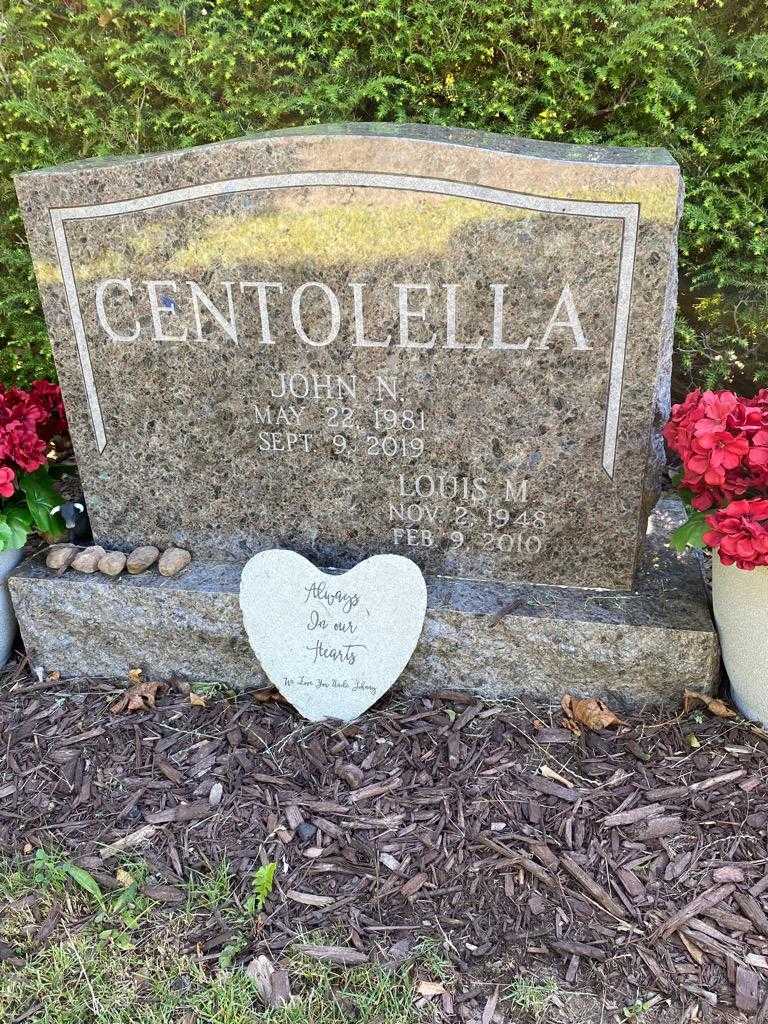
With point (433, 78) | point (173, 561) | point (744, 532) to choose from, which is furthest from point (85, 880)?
point (433, 78)

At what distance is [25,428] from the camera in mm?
2682

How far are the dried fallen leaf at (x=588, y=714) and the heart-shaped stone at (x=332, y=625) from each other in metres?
0.49

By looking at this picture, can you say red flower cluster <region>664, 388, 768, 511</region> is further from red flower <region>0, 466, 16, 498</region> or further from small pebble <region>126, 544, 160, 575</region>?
red flower <region>0, 466, 16, 498</region>

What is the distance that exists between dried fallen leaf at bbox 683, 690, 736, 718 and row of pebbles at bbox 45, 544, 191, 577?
62.9 inches

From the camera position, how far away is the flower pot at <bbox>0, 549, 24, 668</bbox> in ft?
8.83

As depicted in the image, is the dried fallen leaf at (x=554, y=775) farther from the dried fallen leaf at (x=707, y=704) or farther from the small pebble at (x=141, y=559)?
the small pebble at (x=141, y=559)

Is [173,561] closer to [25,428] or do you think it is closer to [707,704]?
[25,428]

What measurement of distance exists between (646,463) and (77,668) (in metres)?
1.94

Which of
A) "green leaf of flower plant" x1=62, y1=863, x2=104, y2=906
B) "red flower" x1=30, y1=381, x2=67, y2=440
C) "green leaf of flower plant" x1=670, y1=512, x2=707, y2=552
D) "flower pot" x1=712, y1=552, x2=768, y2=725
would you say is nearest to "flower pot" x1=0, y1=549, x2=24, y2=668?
"red flower" x1=30, y1=381, x2=67, y2=440

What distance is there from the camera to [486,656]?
2455 mm

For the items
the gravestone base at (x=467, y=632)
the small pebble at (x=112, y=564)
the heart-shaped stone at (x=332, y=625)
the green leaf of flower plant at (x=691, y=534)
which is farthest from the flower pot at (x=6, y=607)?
the green leaf of flower plant at (x=691, y=534)

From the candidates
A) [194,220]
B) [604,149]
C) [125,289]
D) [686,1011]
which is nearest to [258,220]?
[194,220]

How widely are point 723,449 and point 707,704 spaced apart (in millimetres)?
774

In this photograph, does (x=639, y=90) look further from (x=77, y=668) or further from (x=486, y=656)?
(x=77, y=668)
